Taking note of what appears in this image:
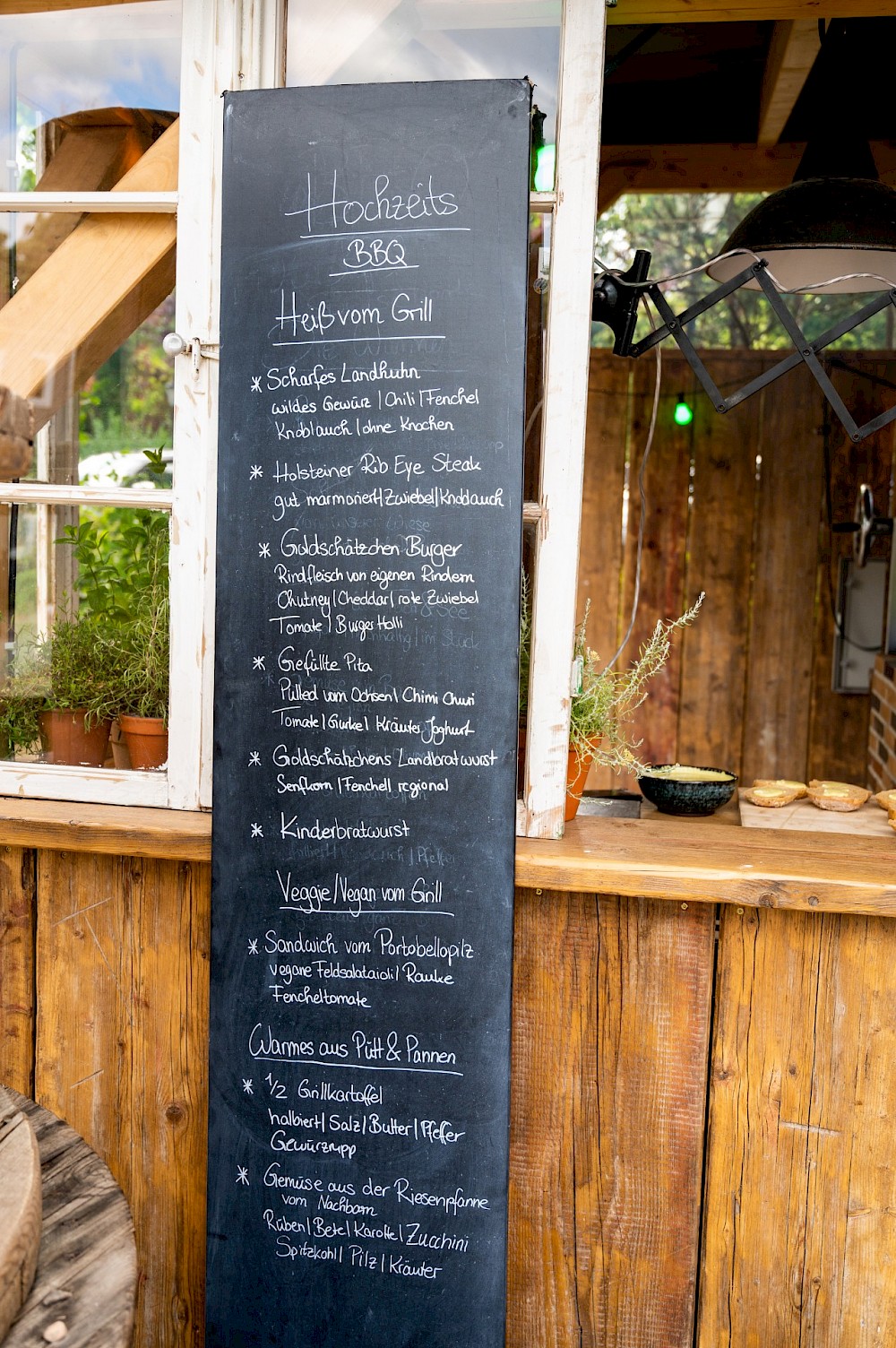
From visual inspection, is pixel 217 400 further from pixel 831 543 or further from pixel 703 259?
pixel 703 259

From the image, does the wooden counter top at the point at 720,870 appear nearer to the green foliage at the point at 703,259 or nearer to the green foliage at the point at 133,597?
the green foliage at the point at 133,597

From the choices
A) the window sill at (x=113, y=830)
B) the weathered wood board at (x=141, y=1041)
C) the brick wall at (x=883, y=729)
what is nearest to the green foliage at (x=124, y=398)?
the window sill at (x=113, y=830)

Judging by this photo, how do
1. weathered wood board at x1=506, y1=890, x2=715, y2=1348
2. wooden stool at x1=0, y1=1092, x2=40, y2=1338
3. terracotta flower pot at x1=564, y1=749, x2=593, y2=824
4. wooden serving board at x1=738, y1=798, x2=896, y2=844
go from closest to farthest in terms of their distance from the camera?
wooden stool at x1=0, y1=1092, x2=40, y2=1338
weathered wood board at x1=506, y1=890, x2=715, y2=1348
terracotta flower pot at x1=564, y1=749, x2=593, y2=824
wooden serving board at x1=738, y1=798, x2=896, y2=844

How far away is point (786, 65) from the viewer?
2691 millimetres

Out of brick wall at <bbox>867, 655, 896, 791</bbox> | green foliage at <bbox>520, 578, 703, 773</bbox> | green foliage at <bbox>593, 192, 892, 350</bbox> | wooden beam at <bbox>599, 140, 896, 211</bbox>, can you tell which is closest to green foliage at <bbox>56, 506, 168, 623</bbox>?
green foliage at <bbox>520, 578, 703, 773</bbox>

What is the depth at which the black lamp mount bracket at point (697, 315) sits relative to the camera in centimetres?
192

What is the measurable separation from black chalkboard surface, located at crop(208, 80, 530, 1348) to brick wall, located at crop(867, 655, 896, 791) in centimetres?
213

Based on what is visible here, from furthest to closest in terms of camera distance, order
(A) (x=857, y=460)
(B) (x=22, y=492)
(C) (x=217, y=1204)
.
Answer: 1. (A) (x=857, y=460)
2. (B) (x=22, y=492)
3. (C) (x=217, y=1204)

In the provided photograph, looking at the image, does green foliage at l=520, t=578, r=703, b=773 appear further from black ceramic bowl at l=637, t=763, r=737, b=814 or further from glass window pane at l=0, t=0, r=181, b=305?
glass window pane at l=0, t=0, r=181, b=305

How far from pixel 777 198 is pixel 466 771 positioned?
1414 mm

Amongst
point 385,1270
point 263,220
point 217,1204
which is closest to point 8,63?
point 263,220

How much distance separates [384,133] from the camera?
1699 millimetres

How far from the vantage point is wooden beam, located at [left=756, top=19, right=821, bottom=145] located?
8.33 feet

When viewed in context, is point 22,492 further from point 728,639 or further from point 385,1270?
point 728,639
